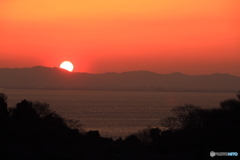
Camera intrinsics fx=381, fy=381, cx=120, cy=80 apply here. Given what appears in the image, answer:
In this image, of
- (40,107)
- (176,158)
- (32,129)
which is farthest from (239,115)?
(40,107)

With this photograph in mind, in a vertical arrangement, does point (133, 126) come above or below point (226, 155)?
above

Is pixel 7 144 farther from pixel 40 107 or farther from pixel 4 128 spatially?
pixel 40 107

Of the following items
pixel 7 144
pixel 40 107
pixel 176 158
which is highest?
pixel 40 107

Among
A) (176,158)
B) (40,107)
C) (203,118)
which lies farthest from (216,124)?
(40,107)

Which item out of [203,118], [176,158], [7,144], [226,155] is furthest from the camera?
[203,118]

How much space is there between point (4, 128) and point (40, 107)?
16019mm

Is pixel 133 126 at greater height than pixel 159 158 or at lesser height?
greater

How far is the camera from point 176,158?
66.9ft

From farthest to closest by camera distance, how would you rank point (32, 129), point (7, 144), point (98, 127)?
point (98, 127), point (32, 129), point (7, 144)

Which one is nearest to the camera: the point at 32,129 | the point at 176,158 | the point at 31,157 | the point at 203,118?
the point at 176,158

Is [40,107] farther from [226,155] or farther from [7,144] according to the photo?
[226,155]

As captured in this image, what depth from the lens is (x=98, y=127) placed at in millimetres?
68062

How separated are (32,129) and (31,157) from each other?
22.6ft

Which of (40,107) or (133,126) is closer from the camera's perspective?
(40,107)
